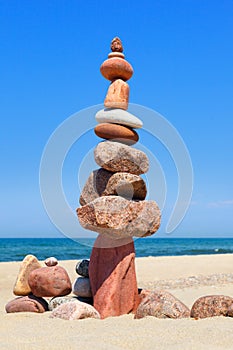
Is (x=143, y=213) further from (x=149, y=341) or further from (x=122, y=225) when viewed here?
(x=149, y=341)

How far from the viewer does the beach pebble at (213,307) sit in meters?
6.42

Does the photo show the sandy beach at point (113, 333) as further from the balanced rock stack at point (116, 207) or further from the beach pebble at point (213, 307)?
the balanced rock stack at point (116, 207)

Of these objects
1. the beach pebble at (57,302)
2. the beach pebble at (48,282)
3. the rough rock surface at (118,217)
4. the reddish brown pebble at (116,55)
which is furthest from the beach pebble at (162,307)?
the reddish brown pebble at (116,55)

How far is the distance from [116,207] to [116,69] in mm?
2522

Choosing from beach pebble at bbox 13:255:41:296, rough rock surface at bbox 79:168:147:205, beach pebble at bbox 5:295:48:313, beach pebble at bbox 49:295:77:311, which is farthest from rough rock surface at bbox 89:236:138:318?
beach pebble at bbox 13:255:41:296

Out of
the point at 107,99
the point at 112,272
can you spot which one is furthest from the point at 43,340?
the point at 107,99

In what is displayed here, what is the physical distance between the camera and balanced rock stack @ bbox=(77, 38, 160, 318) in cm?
730

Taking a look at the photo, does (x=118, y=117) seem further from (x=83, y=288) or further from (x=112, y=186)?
(x=83, y=288)

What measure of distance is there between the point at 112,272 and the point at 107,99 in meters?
2.99

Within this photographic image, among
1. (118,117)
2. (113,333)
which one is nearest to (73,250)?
(118,117)

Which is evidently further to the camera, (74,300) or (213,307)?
(74,300)

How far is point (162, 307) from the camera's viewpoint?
22.1 feet

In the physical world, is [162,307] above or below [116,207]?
below

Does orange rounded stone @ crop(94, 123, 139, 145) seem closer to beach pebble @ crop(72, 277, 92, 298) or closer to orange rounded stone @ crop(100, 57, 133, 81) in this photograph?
orange rounded stone @ crop(100, 57, 133, 81)
